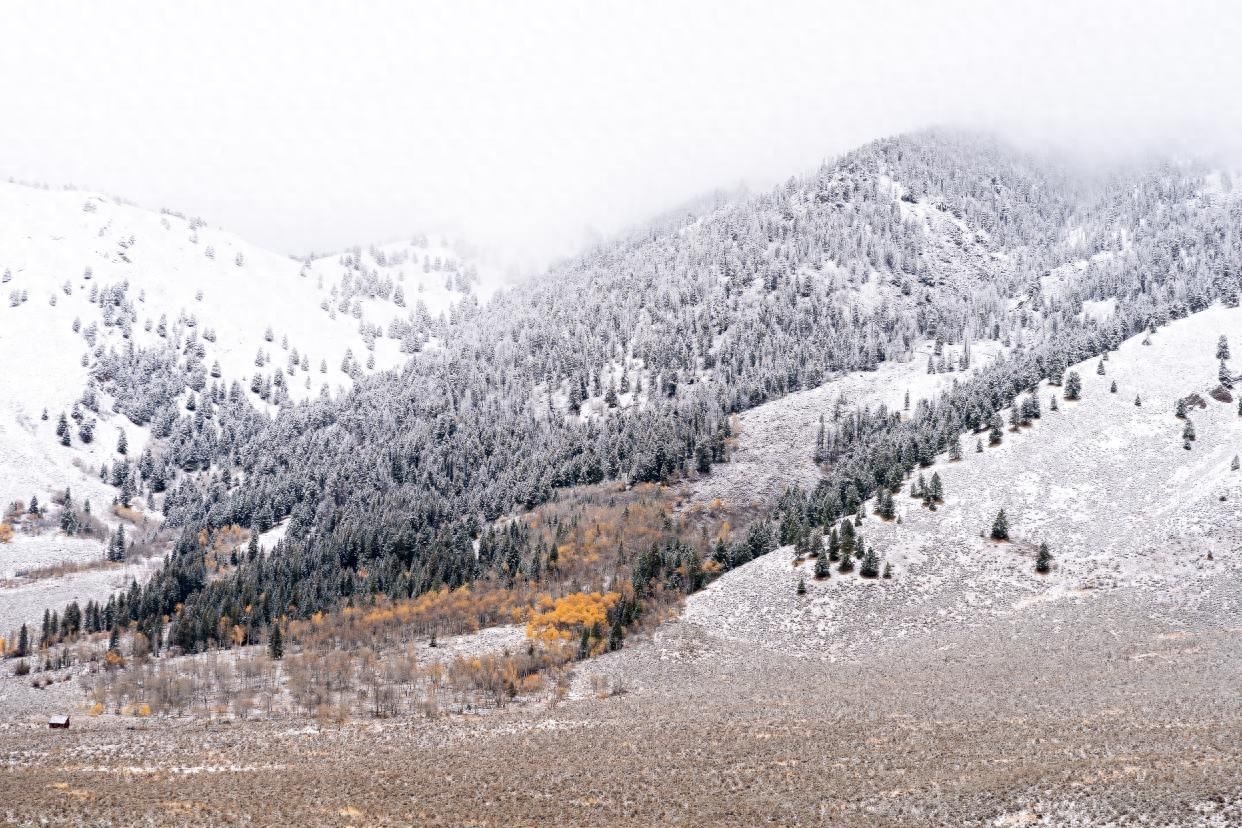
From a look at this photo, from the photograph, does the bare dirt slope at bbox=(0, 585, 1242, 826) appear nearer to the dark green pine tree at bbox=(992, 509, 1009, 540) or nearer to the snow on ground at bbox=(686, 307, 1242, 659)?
the snow on ground at bbox=(686, 307, 1242, 659)

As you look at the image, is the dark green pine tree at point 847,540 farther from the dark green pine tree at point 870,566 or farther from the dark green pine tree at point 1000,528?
the dark green pine tree at point 1000,528

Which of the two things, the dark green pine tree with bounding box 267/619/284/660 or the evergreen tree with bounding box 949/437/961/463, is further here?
the evergreen tree with bounding box 949/437/961/463

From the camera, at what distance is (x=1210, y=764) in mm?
43688

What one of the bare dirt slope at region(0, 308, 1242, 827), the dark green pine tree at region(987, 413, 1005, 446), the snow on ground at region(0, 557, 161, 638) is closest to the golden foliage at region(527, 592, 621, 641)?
the bare dirt slope at region(0, 308, 1242, 827)

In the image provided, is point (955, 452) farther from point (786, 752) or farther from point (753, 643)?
point (786, 752)

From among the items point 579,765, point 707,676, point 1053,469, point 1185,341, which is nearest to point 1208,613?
point 1053,469

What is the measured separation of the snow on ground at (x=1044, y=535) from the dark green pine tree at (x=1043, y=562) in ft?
3.36

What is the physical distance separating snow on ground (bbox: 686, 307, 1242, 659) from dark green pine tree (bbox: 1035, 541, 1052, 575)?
40.3 inches

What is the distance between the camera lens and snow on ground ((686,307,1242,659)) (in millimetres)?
99688

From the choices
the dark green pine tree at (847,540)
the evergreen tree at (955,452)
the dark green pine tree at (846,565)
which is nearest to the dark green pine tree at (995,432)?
the evergreen tree at (955,452)

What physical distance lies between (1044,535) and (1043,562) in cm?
877

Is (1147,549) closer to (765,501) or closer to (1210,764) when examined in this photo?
(1210,764)

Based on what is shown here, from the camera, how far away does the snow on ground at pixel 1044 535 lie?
327 feet

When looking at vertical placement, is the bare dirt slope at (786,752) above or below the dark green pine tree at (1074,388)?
below
